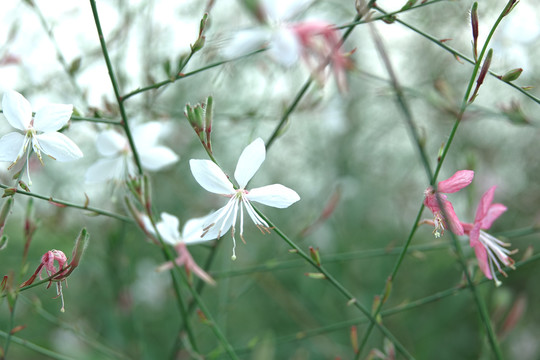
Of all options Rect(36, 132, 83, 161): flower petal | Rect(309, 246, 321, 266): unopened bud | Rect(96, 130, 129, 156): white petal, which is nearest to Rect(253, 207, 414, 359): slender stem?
Rect(309, 246, 321, 266): unopened bud

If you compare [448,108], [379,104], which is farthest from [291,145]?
[448,108]

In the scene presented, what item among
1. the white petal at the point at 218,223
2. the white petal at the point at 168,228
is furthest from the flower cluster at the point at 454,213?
the white petal at the point at 168,228

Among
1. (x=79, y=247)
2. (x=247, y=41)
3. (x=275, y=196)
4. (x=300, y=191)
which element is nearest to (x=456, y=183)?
(x=275, y=196)

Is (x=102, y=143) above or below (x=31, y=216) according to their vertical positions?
above

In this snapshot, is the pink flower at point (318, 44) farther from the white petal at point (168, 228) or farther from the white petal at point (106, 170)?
the white petal at point (106, 170)

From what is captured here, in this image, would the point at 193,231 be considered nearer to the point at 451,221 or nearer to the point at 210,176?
the point at 210,176

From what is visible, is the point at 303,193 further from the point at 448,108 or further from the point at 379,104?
the point at 448,108

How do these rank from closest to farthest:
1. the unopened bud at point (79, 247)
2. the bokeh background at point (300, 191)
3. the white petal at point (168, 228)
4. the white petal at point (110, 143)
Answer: the unopened bud at point (79, 247) < the white petal at point (168, 228) < the white petal at point (110, 143) < the bokeh background at point (300, 191)
